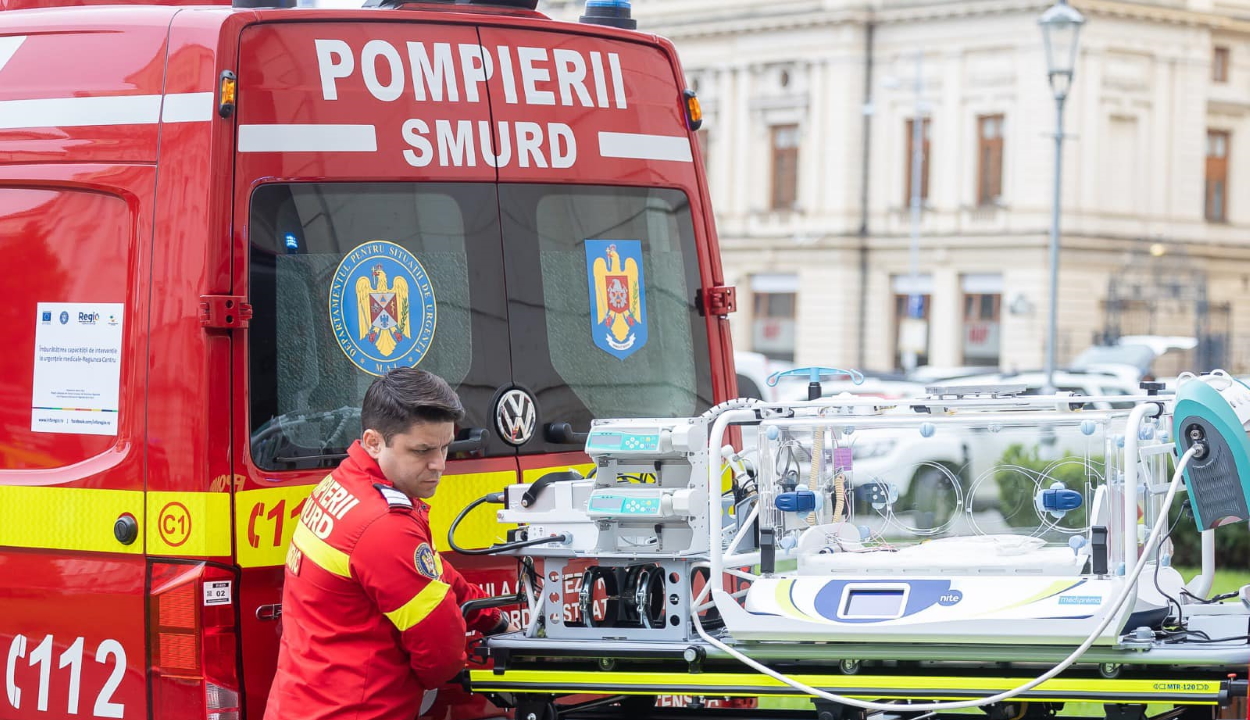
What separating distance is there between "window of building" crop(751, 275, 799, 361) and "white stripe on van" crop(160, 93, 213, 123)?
57.7 meters

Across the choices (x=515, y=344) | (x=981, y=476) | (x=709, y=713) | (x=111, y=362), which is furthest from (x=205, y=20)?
(x=981, y=476)

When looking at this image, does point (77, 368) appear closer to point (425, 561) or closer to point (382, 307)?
point (382, 307)

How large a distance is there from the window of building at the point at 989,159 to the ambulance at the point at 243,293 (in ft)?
174

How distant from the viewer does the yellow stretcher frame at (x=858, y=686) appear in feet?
13.1

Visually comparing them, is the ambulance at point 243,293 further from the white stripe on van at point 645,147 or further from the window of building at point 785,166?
the window of building at point 785,166

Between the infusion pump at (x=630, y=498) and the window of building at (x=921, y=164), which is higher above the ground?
the window of building at (x=921, y=164)

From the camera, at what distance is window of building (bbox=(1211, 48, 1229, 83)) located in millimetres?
58125

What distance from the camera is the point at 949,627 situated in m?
4.17

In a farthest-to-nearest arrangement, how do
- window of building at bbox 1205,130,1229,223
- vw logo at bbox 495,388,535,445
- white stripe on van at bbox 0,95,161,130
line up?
window of building at bbox 1205,130,1229,223, vw logo at bbox 495,388,535,445, white stripe on van at bbox 0,95,161,130

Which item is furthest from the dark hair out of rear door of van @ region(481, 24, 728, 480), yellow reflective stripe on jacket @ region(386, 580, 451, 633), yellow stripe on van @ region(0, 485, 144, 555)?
rear door of van @ region(481, 24, 728, 480)

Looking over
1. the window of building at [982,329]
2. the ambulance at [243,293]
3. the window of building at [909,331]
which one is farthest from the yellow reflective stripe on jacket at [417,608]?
the window of building at [982,329]

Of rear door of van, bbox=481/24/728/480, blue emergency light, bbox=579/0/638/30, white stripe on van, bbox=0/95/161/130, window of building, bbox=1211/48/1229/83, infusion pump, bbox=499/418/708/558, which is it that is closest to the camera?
infusion pump, bbox=499/418/708/558

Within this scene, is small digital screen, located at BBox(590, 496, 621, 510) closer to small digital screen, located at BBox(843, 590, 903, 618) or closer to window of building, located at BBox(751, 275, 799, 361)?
small digital screen, located at BBox(843, 590, 903, 618)

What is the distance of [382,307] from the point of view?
5.09 m
